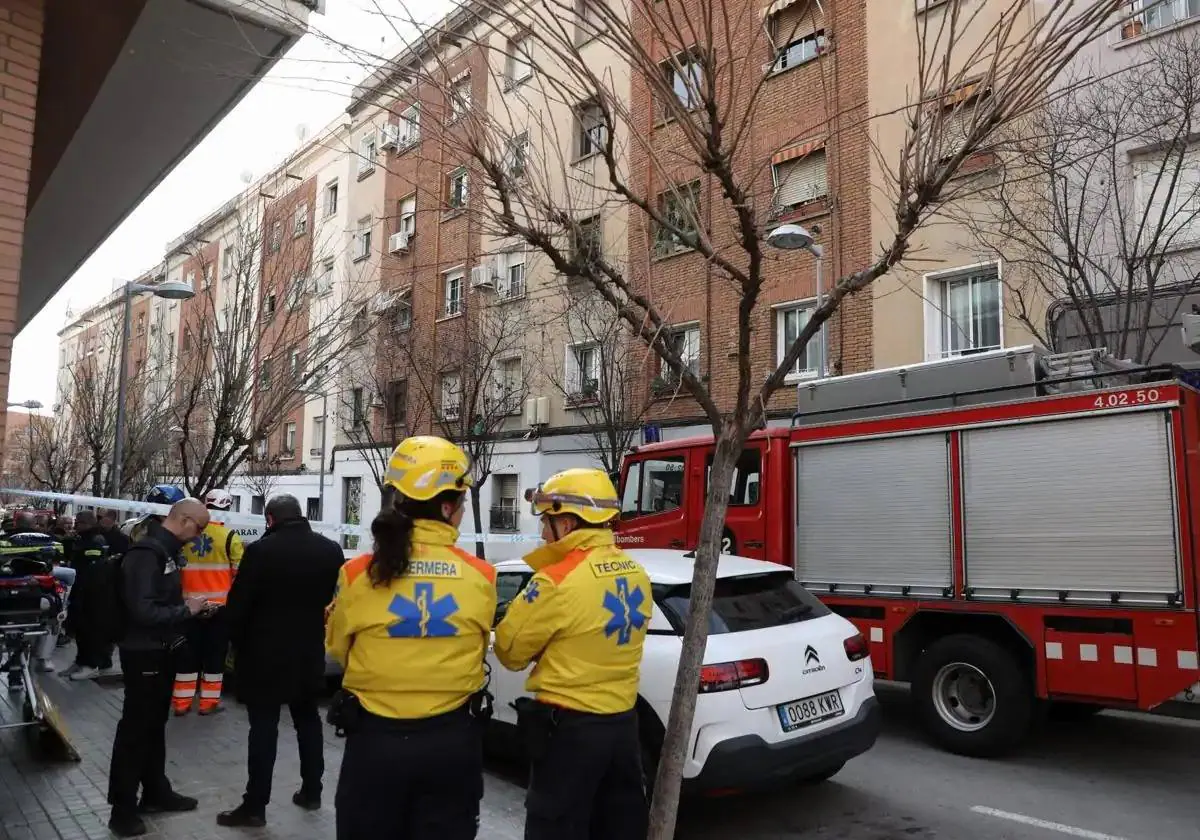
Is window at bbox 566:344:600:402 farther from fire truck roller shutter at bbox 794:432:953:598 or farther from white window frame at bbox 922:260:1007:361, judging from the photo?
fire truck roller shutter at bbox 794:432:953:598

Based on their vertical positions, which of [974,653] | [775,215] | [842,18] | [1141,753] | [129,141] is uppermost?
[842,18]

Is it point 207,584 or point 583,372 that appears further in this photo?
point 583,372

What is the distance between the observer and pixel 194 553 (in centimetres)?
679

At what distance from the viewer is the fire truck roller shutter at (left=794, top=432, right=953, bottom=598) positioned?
22.7ft

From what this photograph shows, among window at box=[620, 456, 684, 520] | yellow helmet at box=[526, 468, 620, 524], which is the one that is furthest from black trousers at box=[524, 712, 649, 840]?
window at box=[620, 456, 684, 520]

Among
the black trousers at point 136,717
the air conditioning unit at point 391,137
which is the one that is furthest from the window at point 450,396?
the black trousers at point 136,717

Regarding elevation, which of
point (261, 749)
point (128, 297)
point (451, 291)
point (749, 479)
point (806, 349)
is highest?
point (451, 291)

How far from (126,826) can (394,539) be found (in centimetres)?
301

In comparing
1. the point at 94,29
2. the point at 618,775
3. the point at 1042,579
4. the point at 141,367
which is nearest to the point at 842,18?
the point at 1042,579

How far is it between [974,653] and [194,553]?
612cm

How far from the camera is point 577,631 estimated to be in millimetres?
3084

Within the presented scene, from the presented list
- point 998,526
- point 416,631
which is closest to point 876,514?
point 998,526

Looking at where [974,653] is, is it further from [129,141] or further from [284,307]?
[284,307]

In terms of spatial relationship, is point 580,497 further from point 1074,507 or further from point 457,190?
point 1074,507
